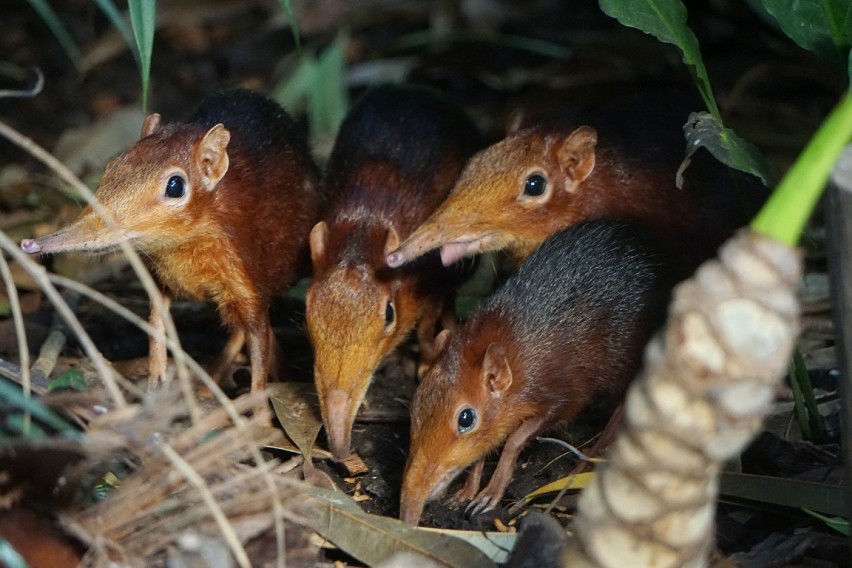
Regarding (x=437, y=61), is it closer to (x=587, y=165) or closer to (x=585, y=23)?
(x=585, y=23)

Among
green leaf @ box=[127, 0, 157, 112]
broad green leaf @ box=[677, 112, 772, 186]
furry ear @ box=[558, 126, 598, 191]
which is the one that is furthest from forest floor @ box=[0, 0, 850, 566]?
green leaf @ box=[127, 0, 157, 112]

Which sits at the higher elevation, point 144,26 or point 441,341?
point 144,26

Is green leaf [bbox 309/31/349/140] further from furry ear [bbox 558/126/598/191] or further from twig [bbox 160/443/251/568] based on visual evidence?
twig [bbox 160/443/251/568]

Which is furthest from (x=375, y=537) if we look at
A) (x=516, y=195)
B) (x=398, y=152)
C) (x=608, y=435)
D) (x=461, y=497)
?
(x=398, y=152)

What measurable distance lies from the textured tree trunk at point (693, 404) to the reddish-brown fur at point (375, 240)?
1933mm

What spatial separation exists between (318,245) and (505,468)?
3.96 feet

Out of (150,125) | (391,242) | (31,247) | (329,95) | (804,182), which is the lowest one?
(329,95)

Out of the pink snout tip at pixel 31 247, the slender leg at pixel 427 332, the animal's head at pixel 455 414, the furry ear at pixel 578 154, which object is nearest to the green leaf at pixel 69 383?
the pink snout tip at pixel 31 247

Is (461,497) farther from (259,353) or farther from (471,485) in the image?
(259,353)

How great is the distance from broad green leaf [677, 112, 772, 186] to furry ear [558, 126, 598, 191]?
954 millimetres

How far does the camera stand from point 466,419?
428cm

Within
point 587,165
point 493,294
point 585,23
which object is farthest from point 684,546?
point 585,23

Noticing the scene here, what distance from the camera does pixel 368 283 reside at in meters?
4.68

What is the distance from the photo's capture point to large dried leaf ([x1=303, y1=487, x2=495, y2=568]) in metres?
3.54
